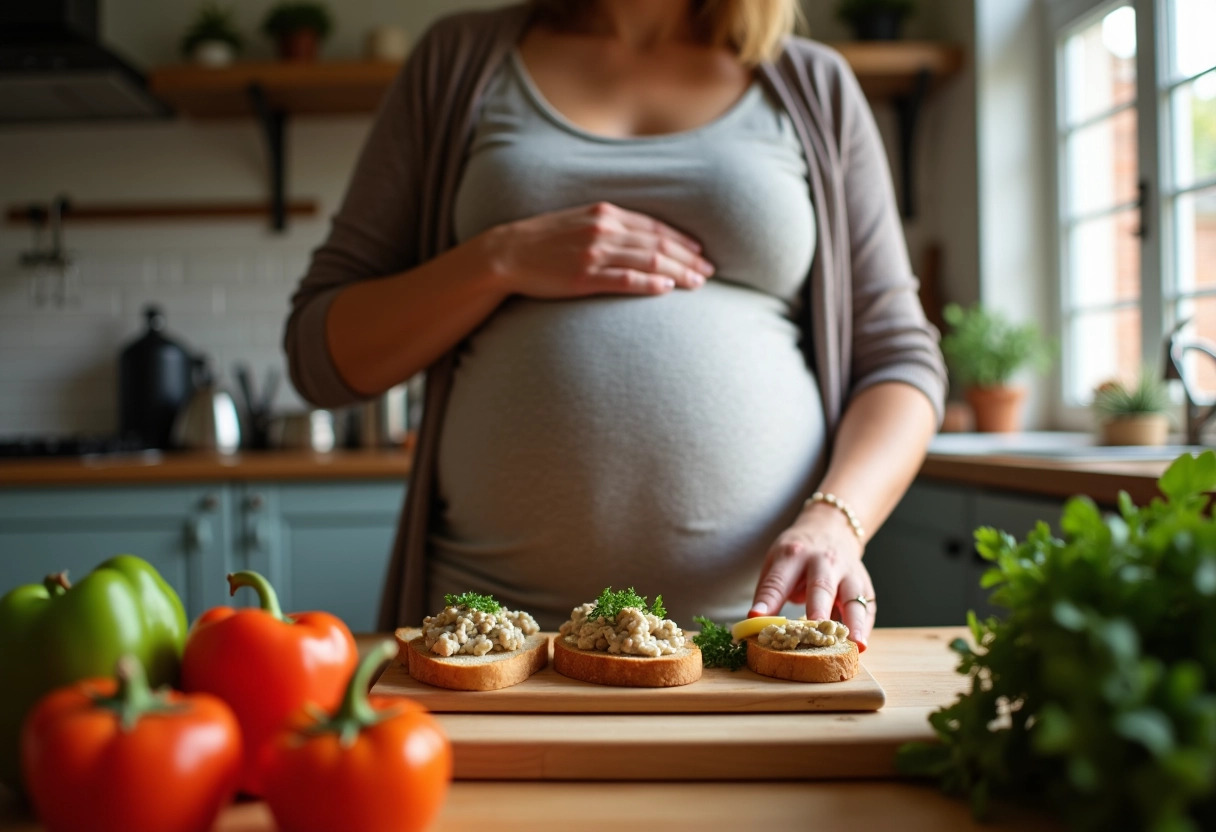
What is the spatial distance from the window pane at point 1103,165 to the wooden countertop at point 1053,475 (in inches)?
33.8

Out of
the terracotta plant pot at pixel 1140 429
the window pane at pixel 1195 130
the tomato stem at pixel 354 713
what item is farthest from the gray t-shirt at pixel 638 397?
the window pane at pixel 1195 130

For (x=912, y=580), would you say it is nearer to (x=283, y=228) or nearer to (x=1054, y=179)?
(x=1054, y=179)

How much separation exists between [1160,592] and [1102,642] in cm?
7

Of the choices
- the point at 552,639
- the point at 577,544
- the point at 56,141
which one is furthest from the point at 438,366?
the point at 56,141

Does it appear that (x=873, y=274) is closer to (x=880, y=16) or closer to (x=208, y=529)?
(x=208, y=529)

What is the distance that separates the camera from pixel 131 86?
2580 mm

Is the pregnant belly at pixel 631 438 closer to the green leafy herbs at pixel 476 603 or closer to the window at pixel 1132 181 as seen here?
the green leafy herbs at pixel 476 603

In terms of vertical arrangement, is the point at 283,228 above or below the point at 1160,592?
above

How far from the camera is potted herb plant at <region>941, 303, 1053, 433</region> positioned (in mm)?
2223

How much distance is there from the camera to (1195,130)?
1946 mm

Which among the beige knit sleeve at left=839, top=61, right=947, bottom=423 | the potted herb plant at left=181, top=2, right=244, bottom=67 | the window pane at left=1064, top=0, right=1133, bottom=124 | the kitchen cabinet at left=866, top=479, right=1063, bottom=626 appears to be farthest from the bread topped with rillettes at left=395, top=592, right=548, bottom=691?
the potted herb plant at left=181, top=2, right=244, bottom=67

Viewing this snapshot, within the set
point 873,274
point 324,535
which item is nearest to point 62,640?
point 873,274

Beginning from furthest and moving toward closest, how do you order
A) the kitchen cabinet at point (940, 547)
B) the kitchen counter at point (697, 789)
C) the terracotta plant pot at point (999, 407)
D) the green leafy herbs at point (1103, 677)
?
the terracotta plant pot at point (999, 407), the kitchen cabinet at point (940, 547), the kitchen counter at point (697, 789), the green leafy herbs at point (1103, 677)

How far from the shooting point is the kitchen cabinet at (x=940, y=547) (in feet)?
5.08
